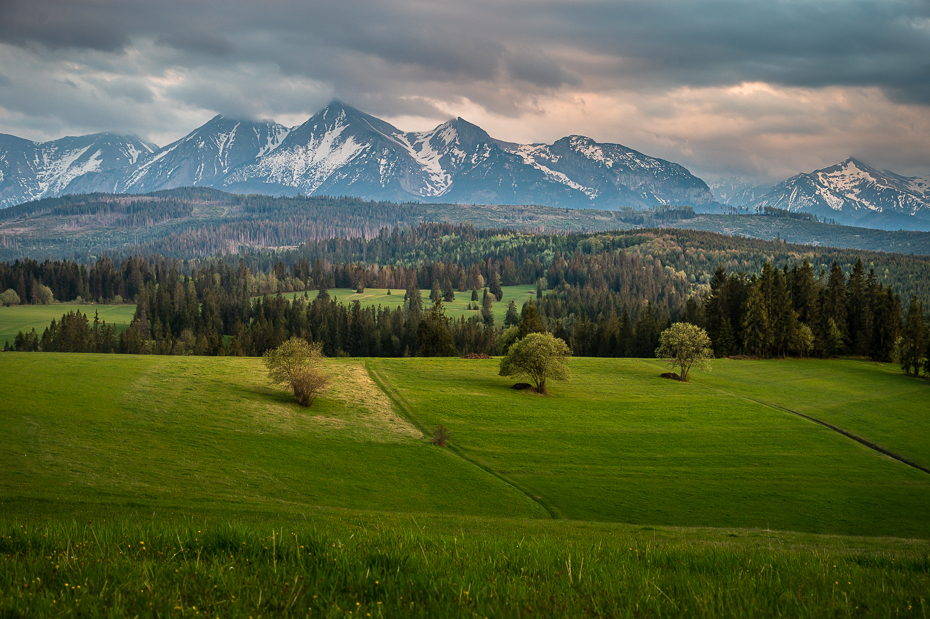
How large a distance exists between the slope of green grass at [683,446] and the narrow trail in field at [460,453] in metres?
0.63

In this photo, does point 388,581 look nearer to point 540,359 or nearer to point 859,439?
point 540,359

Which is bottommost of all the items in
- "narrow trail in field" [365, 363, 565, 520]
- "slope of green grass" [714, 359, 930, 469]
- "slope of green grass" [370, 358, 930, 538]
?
"narrow trail in field" [365, 363, 565, 520]

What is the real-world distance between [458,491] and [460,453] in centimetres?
1026

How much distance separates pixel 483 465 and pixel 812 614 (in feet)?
156

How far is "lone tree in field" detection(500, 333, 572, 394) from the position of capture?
8069 cm

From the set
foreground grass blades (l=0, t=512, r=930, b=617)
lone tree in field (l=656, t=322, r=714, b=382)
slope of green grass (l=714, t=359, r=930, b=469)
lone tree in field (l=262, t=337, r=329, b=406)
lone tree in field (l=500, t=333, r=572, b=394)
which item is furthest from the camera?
lone tree in field (l=656, t=322, r=714, b=382)

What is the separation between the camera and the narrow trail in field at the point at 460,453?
4356 centimetres

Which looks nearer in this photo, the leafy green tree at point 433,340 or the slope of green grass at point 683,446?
the slope of green grass at point 683,446

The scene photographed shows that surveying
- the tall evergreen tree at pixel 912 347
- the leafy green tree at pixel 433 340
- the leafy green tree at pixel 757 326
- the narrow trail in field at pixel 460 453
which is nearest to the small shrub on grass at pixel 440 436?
the narrow trail in field at pixel 460 453

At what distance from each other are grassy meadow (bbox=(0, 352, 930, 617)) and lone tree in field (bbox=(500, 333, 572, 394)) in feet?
12.3

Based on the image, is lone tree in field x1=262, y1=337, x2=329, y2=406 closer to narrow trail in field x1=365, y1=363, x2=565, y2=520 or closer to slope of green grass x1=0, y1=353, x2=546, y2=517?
slope of green grass x1=0, y1=353, x2=546, y2=517

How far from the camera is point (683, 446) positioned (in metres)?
61.3

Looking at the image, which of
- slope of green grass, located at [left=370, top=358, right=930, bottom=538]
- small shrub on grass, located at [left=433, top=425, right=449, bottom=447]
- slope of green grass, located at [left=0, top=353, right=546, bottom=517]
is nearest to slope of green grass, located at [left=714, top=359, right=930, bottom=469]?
slope of green grass, located at [left=370, top=358, right=930, bottom=538]

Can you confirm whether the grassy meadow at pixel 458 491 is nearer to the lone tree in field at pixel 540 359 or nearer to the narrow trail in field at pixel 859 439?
the narrow trail in field at pixel 859 439
